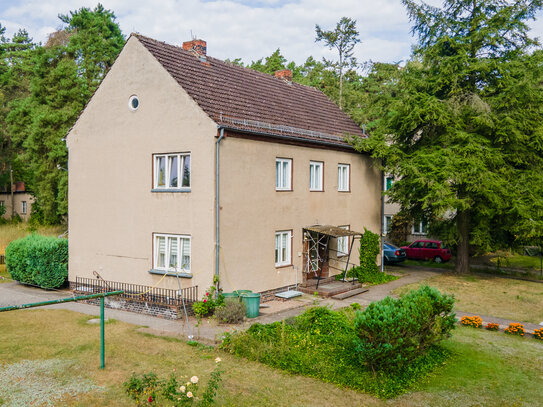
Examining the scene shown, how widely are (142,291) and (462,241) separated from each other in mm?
15929

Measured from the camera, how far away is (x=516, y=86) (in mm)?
19234

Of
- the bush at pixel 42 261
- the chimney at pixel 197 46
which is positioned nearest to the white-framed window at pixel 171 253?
the bush at pixel 42 261

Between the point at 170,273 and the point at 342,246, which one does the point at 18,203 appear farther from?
the point at 342,246

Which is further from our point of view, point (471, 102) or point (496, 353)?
point (471, 102)

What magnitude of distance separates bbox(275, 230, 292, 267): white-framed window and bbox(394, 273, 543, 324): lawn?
15.8 ft

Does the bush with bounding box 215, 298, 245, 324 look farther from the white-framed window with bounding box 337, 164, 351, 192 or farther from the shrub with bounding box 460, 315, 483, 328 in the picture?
the white-framed window with bounding box 337, 164, 351, 192

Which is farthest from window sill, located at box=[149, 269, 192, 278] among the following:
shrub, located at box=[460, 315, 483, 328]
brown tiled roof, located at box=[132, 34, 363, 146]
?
shrub, located at box=[460, 315, 483, 328]

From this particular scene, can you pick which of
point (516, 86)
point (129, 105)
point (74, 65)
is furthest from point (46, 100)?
point (516, 86)

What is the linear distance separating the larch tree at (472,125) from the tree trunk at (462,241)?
0.05 m

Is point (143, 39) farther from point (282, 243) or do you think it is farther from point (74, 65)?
point (74, 65)

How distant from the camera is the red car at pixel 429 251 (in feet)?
92.7

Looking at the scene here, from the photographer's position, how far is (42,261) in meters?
19.4

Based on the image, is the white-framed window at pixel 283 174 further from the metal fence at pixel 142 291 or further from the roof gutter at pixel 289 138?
the metal fence at pixel 142 291

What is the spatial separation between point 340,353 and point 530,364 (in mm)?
4480
